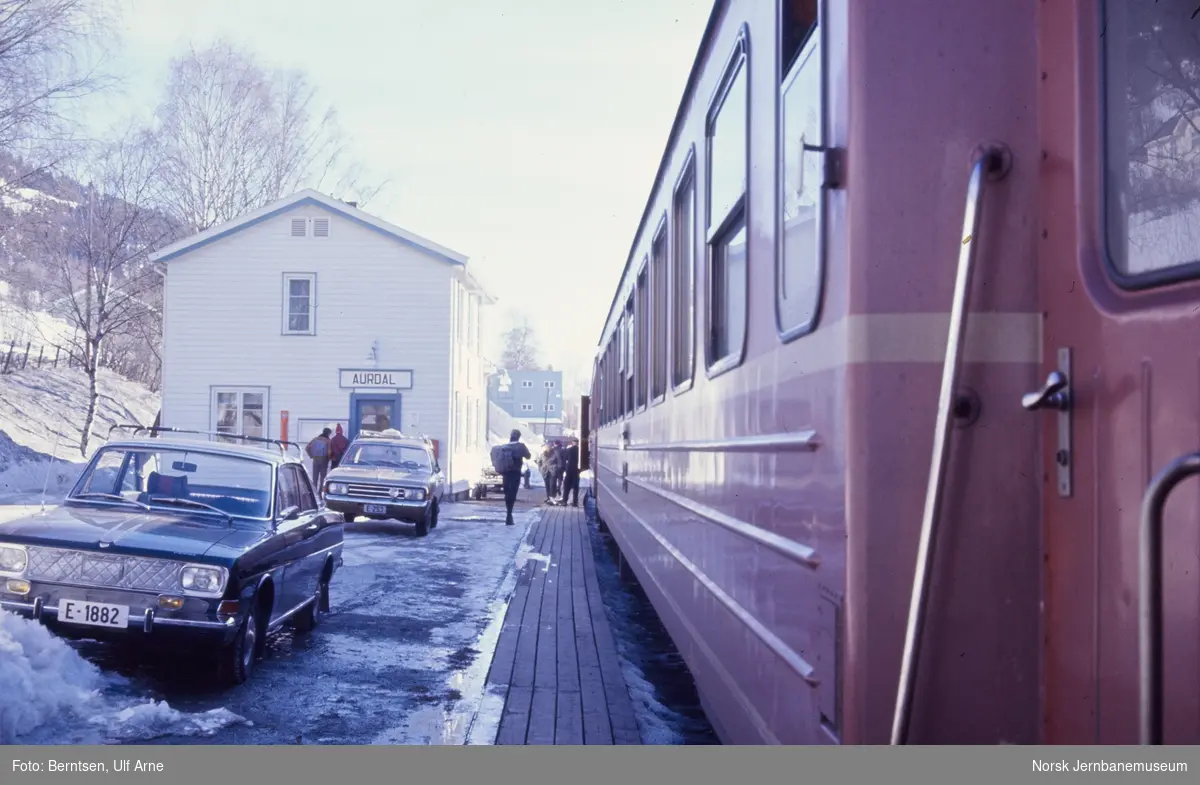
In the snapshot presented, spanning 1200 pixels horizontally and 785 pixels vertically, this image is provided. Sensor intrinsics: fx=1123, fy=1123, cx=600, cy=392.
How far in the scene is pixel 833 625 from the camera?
2.61m

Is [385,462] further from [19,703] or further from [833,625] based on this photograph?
[833,625]

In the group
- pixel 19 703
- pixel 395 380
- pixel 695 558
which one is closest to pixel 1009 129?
pixel 695 558

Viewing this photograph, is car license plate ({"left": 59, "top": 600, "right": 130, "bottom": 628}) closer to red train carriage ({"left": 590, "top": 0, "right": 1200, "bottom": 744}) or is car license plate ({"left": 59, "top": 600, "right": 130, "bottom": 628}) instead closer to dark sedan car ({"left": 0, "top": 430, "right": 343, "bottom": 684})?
dark sedan car ({"left": 0, "top": 430, "right": 343, "bottom": 684})

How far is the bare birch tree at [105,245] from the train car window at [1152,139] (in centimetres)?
2651

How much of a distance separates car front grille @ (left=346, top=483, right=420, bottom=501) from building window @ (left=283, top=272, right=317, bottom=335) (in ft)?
30.0

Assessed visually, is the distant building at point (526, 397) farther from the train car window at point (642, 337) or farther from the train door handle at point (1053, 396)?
the train door handle at point (1053, 396)

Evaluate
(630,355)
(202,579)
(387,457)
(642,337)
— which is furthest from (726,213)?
(387,457)

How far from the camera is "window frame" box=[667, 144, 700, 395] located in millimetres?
5324

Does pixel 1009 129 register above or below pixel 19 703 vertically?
above

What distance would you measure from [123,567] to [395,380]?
66.5 feet

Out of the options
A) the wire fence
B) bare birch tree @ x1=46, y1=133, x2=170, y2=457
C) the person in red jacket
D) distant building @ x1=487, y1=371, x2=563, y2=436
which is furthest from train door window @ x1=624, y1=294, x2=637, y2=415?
distant building @ x1=487, y1=371, x2=563, y2=436

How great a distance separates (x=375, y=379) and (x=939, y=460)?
81.5 ft

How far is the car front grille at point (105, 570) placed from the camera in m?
6.25

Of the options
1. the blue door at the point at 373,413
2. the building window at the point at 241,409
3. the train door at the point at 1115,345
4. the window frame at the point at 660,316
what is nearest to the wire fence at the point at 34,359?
the building window at the point at 241,409
